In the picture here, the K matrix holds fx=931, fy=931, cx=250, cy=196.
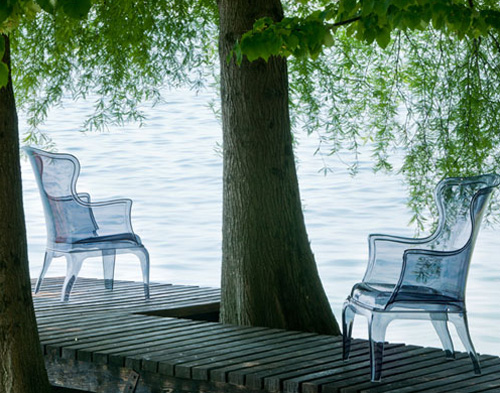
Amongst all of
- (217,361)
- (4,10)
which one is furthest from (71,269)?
(4,10)

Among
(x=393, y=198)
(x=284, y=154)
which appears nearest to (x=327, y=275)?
(x=393, y=198)

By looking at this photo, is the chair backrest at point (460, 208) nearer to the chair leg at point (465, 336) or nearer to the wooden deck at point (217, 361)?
the chair leg at point (465, 336)

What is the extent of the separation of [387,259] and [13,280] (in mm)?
2074

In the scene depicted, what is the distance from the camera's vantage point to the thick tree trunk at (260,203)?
6.19 m

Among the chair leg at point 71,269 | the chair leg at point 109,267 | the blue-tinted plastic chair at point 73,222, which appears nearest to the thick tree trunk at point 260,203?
the blue-tinted plastic chair at point 73,222

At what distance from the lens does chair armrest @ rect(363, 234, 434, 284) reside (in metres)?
5.23

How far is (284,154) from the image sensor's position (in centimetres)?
630

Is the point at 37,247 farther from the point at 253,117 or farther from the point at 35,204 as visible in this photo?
the point at 253,117

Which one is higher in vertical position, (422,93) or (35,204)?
(422,93)

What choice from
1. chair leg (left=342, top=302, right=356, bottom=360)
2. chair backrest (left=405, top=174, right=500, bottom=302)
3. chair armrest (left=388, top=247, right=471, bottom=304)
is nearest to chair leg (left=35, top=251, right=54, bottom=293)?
chair leg (left=342, top=302, right=356, bottom=360)

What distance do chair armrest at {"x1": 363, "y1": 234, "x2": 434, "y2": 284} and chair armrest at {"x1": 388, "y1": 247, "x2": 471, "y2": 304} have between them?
411mm

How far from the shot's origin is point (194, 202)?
21.3 m

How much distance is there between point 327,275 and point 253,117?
1163cm

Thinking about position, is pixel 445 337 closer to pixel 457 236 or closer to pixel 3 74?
pixel 457 236
